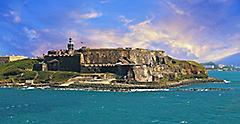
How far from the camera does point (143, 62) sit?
425 feet

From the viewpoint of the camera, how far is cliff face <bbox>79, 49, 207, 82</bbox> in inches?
4510

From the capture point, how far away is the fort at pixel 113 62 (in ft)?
389

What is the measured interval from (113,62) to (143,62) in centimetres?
1038

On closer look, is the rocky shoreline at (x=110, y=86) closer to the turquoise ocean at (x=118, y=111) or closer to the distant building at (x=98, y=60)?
the distant building at (x=98, y=60)

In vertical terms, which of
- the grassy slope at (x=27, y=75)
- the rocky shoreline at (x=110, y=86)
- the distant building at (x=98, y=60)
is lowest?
the rocky shoreline at (x=110, y=86)

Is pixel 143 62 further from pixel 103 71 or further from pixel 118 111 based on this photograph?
pixel 118 111

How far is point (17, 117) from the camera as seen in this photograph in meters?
54.1

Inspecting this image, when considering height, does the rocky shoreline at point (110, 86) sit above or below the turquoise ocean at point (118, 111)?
above


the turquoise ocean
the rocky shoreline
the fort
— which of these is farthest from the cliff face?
the turquoise ocean

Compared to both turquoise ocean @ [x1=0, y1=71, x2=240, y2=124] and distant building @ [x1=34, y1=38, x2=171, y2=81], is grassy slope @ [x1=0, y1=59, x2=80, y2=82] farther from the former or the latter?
turquoise ocean @ [x1=0, y1=71, x2=240, y2=124]

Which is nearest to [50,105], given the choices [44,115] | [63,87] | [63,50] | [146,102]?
[44,115]

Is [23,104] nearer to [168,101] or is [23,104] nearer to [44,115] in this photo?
[44,115]

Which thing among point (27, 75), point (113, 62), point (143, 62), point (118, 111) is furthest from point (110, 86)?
point (118, 111)

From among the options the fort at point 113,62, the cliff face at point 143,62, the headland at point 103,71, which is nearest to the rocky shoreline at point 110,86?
the headland at point 103,71
